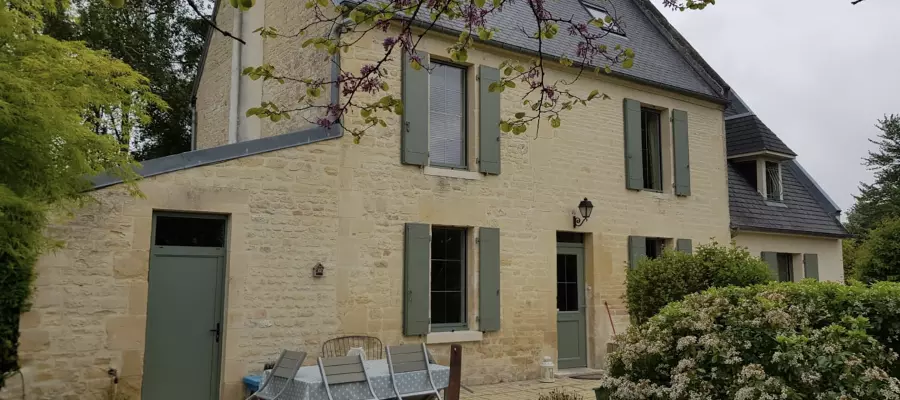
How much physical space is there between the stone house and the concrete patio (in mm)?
267

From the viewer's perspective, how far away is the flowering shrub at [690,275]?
884cm

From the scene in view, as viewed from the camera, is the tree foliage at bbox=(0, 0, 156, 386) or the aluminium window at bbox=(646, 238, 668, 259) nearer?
the tree foliage at bbox=(0, 0, 156, 386)

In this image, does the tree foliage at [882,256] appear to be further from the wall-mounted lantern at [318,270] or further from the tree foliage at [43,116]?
the tree foliage at [43,116]

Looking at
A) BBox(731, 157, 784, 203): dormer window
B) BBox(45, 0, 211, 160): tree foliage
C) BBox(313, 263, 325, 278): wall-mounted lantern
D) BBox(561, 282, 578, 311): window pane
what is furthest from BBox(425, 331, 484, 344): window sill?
BBox(45, 0, 211, 160): tree foliage

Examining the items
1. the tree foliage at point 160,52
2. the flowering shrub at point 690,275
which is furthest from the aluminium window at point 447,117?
the tree foliage at point 160,52

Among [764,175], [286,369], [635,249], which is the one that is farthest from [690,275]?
[764,175]

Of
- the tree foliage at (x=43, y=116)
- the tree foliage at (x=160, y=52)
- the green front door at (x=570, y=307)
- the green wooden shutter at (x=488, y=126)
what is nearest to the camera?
the tree foliage at (x=43, y=116)

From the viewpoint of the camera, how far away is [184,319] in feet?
23.6

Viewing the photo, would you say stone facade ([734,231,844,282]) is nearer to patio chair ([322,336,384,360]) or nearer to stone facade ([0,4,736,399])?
stone facade ([0,4,736,399])

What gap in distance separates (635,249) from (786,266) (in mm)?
4891

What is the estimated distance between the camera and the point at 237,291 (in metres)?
7.38

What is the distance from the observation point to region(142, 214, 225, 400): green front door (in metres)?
6.98

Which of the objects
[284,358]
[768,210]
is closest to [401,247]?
[284,358]

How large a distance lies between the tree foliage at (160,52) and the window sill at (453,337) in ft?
32.3
